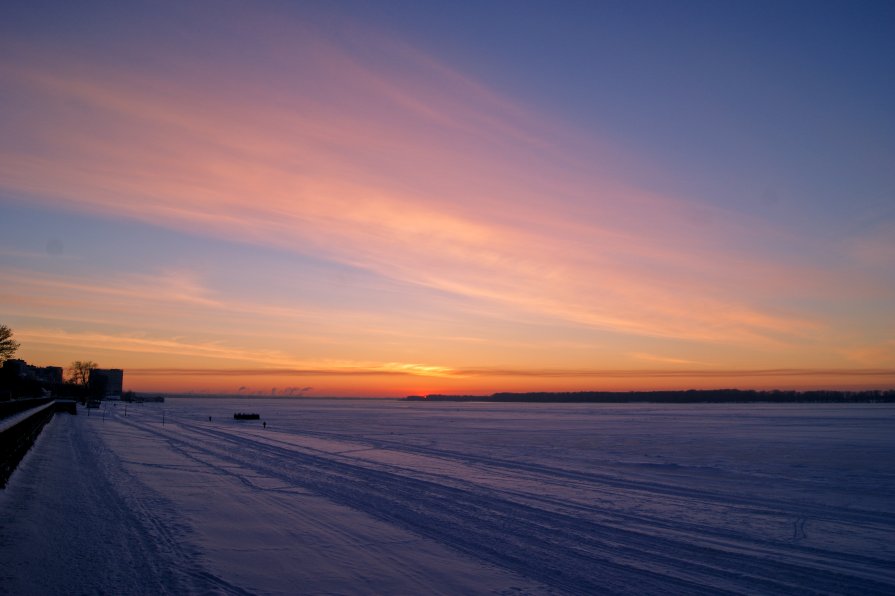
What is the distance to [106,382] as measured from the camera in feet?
434

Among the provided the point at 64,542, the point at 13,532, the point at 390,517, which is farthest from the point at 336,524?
the point at 13,532

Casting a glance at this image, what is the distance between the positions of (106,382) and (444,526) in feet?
471

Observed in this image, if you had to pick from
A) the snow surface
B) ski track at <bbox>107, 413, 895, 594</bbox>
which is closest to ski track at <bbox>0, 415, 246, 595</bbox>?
the snow surface

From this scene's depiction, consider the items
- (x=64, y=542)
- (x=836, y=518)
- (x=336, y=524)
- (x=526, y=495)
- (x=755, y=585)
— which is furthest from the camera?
(x=526, y=495)

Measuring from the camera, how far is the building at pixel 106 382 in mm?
127688

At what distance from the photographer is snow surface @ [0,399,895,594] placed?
7684 millimetres

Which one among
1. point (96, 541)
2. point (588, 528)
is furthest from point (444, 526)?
point (96, 541)

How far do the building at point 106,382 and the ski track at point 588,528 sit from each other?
5000 inches

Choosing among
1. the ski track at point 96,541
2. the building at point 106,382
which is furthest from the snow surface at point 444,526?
the building at point 106,382

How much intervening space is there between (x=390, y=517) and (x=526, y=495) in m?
4.03

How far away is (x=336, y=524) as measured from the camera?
35.8ft

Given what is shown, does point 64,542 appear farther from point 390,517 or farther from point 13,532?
point 390,517

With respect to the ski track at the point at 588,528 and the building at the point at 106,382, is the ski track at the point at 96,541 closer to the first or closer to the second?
the ski track at the point at 588,528

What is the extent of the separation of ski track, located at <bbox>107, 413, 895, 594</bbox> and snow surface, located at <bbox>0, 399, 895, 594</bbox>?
48 mm
